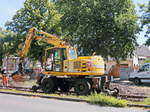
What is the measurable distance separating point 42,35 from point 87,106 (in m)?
9.62

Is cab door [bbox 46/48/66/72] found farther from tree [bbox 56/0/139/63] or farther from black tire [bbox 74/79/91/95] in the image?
tree [bbox 56/0/139/63]

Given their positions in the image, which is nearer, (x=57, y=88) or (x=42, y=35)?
(x=57, y=88)

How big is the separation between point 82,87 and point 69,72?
4.43 ft

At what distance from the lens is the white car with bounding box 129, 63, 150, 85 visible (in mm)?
24244

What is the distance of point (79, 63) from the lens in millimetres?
15680

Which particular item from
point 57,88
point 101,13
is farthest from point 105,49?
point 57,88

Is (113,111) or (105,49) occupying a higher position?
(105,49)

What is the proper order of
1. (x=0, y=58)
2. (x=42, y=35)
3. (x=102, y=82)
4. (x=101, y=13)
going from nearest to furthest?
(x=102, y=82) → (x=42, y=35) → (x=101, y=13) → (x=0, y=58)

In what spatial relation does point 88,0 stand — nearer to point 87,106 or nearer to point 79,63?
point 79,63

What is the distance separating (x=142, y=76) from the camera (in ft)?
80.5

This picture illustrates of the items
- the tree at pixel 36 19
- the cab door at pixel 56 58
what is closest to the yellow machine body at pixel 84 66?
the cab door at pixel 56 58

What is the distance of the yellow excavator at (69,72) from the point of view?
15367mm

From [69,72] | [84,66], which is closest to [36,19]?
[69,72]

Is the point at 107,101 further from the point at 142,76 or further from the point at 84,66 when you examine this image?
the point at 142,76
